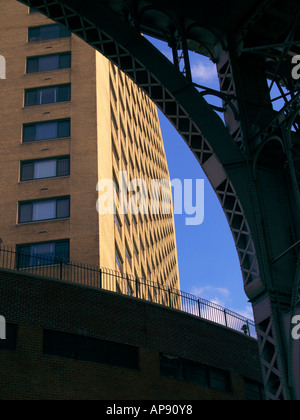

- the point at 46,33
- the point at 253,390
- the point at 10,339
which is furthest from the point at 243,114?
the point at 46,33

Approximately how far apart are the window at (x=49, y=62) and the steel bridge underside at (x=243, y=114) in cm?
2905

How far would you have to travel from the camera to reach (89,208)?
38531 mm

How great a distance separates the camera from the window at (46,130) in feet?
138

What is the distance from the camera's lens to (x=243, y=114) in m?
14.9

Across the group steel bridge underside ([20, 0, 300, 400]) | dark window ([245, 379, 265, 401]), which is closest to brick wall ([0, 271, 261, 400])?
dark window ([245, 379, 265, 401])

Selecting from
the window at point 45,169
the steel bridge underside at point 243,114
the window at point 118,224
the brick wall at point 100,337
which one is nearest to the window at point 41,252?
the window at point 45,169

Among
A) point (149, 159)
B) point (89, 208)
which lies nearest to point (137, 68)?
point (89, 208)

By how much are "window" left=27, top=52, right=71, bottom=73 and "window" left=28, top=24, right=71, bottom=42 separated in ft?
5.03

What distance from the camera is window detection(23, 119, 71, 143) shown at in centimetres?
4199

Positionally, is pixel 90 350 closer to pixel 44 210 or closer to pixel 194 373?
pixel 194 373

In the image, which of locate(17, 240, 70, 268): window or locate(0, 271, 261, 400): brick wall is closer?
locate(0, 271, 261, 400): brick wall

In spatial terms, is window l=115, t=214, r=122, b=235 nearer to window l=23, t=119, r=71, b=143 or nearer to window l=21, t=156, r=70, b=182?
window l=21, t=156, r=70, b=182
